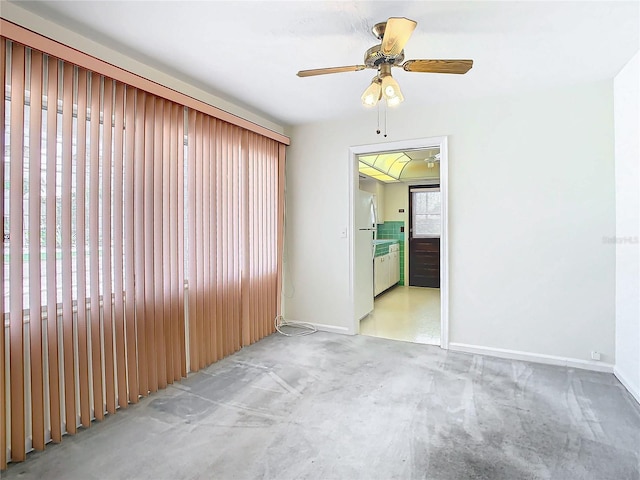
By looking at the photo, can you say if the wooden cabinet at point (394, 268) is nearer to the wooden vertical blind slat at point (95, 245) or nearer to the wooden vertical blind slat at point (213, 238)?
the wooden vertical blind slat at point (213, 238)

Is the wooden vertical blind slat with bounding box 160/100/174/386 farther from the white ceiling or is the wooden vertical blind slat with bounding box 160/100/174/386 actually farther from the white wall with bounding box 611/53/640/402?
the white wall with bounding box 611/53/640/402

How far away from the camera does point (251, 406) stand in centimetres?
236

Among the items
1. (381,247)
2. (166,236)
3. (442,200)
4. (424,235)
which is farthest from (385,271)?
(166,236)

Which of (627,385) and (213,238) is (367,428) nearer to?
(213,238)

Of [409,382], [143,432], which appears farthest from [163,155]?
[409,382]

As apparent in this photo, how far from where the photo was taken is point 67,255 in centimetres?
199

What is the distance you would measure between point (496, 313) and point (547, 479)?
1.77 meters

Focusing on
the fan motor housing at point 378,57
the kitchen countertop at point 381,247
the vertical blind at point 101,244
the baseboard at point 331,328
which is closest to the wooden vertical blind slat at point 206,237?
the vertical blind at point 101,244

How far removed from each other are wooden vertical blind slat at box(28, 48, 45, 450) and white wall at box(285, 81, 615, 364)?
2.87 metres

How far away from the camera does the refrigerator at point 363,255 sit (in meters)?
4.06

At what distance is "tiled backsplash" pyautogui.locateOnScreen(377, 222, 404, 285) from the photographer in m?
7.21

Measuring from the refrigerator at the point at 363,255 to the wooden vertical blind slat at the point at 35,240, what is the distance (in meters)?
2.90

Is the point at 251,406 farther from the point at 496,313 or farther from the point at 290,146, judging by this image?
the point at 290,146

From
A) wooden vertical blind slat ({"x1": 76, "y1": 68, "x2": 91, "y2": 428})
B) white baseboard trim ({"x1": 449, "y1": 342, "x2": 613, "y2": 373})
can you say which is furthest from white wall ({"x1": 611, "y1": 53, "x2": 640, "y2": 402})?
wooden vertical blind slat ({"x1": 76, "y1": 68, "x2": 91, "y2": 428})
